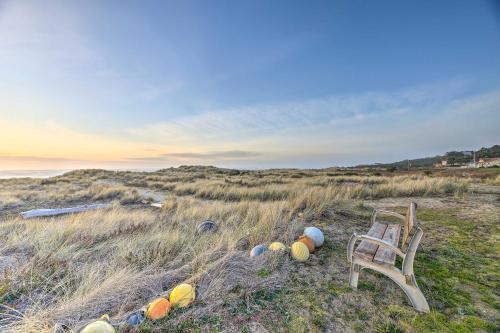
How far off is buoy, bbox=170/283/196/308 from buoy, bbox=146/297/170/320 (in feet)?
0.35

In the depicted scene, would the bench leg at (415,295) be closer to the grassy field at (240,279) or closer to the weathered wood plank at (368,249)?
the grassy field at (240,279)

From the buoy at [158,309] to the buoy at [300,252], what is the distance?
6.81 ft

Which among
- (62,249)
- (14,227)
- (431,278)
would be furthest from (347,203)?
(14,227)

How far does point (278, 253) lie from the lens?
3965 mm

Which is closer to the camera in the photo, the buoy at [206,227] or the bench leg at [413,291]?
the bench leg at [413,291]

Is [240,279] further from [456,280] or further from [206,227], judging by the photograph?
[456,280]

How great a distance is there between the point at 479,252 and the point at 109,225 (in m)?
7.82

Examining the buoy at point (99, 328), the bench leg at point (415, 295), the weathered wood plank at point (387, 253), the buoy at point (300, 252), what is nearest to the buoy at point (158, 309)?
the buoy at point (99, 328)

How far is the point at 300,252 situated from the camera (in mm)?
3969

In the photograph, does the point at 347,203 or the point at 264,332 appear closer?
the point at 264,332

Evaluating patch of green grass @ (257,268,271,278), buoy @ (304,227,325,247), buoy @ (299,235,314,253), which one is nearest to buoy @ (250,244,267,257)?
patch of green grass @ (257,268,271,278)

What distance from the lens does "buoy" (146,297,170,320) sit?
257 cm

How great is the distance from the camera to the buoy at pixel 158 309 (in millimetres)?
2566

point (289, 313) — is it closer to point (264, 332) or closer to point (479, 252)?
point (264, 332)
